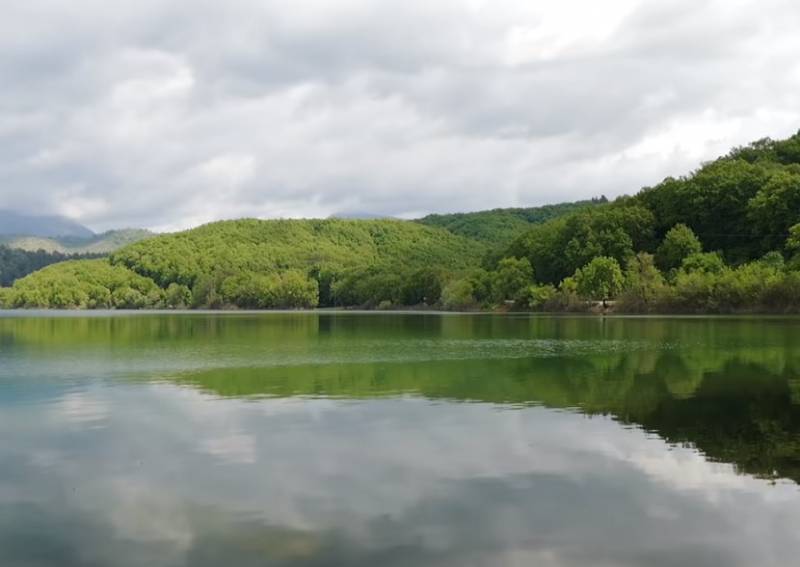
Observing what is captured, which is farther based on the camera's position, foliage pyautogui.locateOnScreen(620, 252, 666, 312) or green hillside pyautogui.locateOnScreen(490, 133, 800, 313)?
foliage pyautogui.locateOnScreen(620, 252, 666, 312)

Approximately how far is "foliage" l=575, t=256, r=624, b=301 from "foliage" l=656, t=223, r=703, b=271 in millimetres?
9061

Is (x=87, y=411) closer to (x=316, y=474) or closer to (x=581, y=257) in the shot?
(x=316, y=474)

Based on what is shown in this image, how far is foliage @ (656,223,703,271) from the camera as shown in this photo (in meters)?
125

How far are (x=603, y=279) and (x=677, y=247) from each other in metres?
13.6

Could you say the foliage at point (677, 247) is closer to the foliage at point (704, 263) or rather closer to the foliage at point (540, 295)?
the foliage at point (704, 263)

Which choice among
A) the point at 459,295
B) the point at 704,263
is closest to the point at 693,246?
the point at 704,263

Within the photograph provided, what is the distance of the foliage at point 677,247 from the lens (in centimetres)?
12475

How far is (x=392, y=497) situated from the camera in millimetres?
13852

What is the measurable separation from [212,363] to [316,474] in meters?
25.3

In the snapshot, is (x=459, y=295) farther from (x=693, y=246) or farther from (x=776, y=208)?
(x=776, y=208)

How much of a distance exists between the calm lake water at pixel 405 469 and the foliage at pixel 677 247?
9577cm

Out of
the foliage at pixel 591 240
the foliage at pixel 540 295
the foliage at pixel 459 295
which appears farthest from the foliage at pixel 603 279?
the foliage at pixel 459 295

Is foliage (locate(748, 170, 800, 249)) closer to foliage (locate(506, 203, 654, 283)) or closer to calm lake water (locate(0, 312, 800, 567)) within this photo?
foliage (locate(506, 203, 654, 283))

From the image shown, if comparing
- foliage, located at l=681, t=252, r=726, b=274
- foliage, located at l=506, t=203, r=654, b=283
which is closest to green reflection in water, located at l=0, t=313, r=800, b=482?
foliage, located at l=681, t=252, r=726, b=274
